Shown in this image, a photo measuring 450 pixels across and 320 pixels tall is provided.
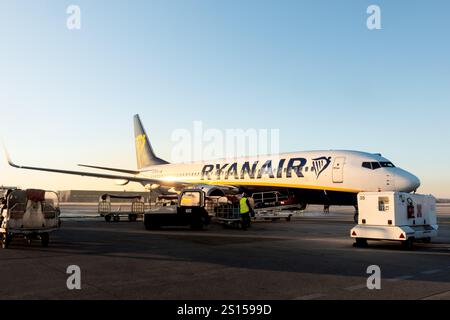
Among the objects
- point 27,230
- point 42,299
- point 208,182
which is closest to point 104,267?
point 42,299

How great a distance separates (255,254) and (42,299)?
6.01 m

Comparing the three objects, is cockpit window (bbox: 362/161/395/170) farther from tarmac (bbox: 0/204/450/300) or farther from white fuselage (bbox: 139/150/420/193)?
tarmac (bbox: 0/204/450/300)

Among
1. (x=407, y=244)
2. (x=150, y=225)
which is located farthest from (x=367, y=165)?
(x=150, y=225)

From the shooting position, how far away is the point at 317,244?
1331cm

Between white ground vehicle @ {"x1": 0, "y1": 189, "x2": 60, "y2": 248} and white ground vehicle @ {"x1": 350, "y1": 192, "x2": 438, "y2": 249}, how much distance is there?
9.66 meters

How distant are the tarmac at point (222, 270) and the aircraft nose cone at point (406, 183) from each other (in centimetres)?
881

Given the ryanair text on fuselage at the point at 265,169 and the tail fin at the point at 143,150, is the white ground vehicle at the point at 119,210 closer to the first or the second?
the ryanair text on fuselage at the point at 265,169

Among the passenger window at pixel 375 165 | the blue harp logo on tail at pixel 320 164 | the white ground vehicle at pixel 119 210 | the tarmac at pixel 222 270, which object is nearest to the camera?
the tarmac at pixel 222 270

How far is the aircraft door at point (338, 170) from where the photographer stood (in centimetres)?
2372

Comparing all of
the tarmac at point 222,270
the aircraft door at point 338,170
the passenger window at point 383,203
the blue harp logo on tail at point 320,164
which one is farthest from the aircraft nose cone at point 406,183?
the passenger window at point 383,203

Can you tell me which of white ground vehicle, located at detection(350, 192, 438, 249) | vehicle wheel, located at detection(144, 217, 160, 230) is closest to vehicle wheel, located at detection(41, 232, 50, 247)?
vehicle wheel, located at detection(144, 217, 160, 230)

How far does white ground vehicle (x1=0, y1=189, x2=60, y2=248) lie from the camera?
482 inches

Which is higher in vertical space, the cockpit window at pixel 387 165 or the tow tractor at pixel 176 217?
the cockpit window at pixel 387 165
